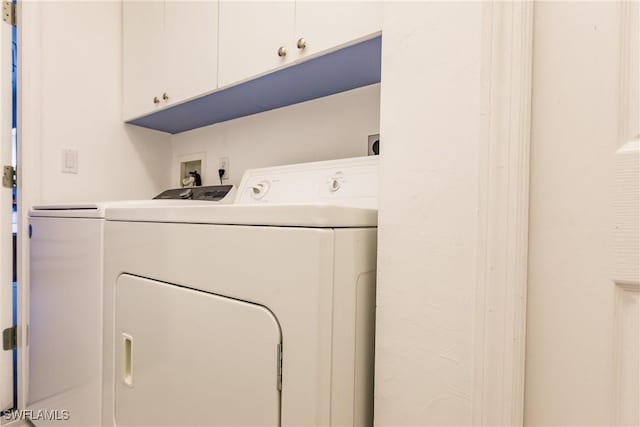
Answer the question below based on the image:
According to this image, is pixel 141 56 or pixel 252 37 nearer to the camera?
pixel 252 37

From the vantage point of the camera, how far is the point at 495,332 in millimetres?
563

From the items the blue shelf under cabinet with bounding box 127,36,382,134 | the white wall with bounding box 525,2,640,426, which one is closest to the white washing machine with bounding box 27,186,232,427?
the blue shelf under cabinet with bounding box 127,36,382,134

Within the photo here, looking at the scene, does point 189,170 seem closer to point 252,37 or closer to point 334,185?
point 252,37

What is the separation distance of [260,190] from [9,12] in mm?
1492

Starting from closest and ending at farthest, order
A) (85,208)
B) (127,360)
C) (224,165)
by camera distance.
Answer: (127,360)
(85,208)
(224,165)

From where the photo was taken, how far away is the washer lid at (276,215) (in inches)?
24.6

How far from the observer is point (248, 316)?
2.32 feet

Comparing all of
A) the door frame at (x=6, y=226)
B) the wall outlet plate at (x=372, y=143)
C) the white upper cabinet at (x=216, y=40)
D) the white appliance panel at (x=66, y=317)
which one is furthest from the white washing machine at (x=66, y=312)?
the wall outlet plate at (x=372, y=143)

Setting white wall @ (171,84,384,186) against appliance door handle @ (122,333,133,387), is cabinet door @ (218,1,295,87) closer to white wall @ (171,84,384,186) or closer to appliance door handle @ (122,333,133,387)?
white wall @ (171,84,384,186)

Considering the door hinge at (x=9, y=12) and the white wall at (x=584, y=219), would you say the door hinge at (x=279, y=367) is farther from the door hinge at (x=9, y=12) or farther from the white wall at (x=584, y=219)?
the door hinge at (x=9, y=12)

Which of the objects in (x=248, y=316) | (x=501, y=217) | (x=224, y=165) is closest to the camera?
(x=501, y=217)

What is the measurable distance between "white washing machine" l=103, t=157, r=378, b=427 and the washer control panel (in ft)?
1.41

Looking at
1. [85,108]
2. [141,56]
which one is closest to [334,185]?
[141,56]

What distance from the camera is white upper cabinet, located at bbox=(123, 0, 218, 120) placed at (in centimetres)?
147
